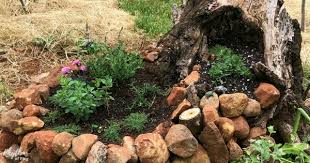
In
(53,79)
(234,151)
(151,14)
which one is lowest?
(234,151)

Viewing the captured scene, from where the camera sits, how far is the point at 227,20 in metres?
5.22

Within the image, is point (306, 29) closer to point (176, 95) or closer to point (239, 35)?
point (239, 35)

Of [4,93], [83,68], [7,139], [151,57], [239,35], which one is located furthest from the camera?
[4,93]

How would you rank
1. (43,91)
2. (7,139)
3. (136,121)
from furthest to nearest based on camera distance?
1. (43,91)
2. (7,139)
3. (136,121)

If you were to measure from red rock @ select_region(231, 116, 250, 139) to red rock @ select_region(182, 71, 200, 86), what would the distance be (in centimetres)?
51

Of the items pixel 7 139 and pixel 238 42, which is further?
pixel 238 42

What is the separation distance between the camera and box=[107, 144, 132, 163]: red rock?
13.2 ft

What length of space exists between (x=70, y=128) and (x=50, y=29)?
3.57 meters

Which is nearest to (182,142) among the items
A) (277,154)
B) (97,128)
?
(277,154)

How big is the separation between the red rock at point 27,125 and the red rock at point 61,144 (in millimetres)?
367

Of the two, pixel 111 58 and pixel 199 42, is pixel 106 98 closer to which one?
pixel 111 58

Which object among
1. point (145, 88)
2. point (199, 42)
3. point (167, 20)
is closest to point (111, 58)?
point (145, 88)

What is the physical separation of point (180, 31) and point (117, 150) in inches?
63.5

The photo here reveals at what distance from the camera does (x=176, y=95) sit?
4629 mm
